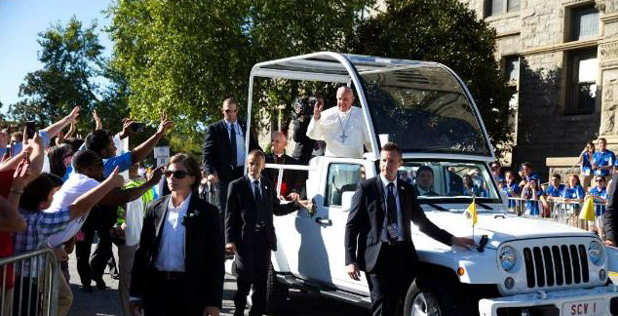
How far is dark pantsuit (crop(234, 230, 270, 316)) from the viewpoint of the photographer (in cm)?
766

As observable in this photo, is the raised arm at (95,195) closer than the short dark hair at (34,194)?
Yes

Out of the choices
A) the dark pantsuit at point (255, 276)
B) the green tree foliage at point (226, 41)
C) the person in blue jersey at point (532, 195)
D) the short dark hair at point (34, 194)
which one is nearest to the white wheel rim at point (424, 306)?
the dark pantsuit at point (255, 276)

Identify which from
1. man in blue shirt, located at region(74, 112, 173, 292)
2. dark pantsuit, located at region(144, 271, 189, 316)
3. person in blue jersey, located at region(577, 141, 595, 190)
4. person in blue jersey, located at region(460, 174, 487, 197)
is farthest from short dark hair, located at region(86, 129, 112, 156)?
person in blue jersey, located at region(577, 141, 595, 190)

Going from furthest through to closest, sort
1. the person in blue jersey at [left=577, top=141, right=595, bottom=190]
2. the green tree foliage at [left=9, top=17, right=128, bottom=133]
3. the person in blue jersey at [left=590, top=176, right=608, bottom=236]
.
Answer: the green tree foliage at [left=9, top=17, right=128, bottom=133], the person in blue jersey at [left=577, top=141, right=595, bottom=190], the person in blue jersey at [left=590, top=176, right=608, bottom=236]

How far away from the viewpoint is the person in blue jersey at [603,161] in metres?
18.0

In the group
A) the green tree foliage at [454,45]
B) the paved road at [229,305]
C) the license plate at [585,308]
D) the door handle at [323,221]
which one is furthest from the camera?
the green tree foliage at [454,45]

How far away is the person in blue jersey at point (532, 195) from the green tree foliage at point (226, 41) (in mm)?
10320

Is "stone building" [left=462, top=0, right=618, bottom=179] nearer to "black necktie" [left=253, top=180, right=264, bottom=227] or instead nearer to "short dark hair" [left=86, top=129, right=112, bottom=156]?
"black necktie" [left=253, top=180, right=264, bottom=227]

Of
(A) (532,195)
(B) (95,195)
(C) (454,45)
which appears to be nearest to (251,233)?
(B) (95,195)

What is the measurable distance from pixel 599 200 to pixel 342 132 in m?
7.96

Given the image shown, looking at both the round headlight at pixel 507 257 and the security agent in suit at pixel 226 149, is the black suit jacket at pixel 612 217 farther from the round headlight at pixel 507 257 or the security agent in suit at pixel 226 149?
the security agent in suit at pixel 226 149

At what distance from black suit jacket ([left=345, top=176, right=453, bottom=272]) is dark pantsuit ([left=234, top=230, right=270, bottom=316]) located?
4.20 ft

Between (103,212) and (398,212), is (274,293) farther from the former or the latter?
(398,212)

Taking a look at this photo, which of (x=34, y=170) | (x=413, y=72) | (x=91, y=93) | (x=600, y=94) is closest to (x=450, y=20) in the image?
(x=600, y=94)
